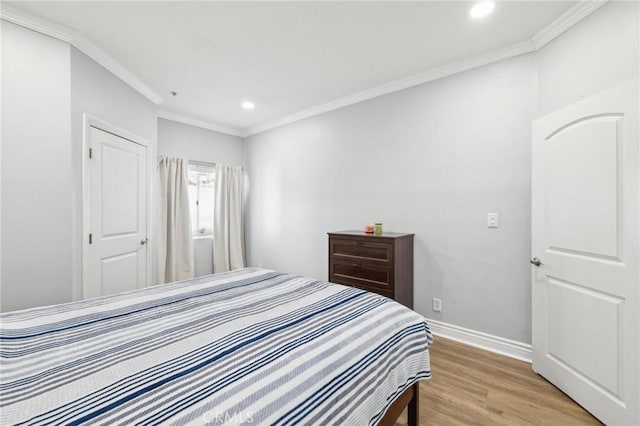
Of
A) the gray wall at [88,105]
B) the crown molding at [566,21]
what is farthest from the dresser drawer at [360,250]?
the gray wall at [88,105]

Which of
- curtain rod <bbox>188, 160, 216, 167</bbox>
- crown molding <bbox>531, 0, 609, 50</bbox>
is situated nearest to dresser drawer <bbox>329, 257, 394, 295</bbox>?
crown molding <bbox>531, 0, 609, 50</bbox>

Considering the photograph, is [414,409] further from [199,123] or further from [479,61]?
[199,123]

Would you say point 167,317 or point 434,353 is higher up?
point 167,317

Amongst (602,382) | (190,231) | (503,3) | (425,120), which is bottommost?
(602,382)

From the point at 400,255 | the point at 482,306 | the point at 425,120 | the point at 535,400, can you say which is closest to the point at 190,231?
the point at 400,255

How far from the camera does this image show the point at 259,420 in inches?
29.0

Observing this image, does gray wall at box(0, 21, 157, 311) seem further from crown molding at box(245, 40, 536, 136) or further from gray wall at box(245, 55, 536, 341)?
gray wall at box(245, 55, 536, 341)

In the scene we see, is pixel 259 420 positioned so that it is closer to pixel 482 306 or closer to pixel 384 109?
pixel 482 306

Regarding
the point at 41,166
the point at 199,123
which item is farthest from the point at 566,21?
the point at 199,123

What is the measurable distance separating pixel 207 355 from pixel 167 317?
1.63 ft

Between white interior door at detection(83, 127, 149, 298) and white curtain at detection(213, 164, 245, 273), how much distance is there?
4.36 ft

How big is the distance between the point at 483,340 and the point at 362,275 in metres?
1.19

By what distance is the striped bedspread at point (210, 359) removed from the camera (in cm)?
75

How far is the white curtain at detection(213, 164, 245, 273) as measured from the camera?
4.58 metres
